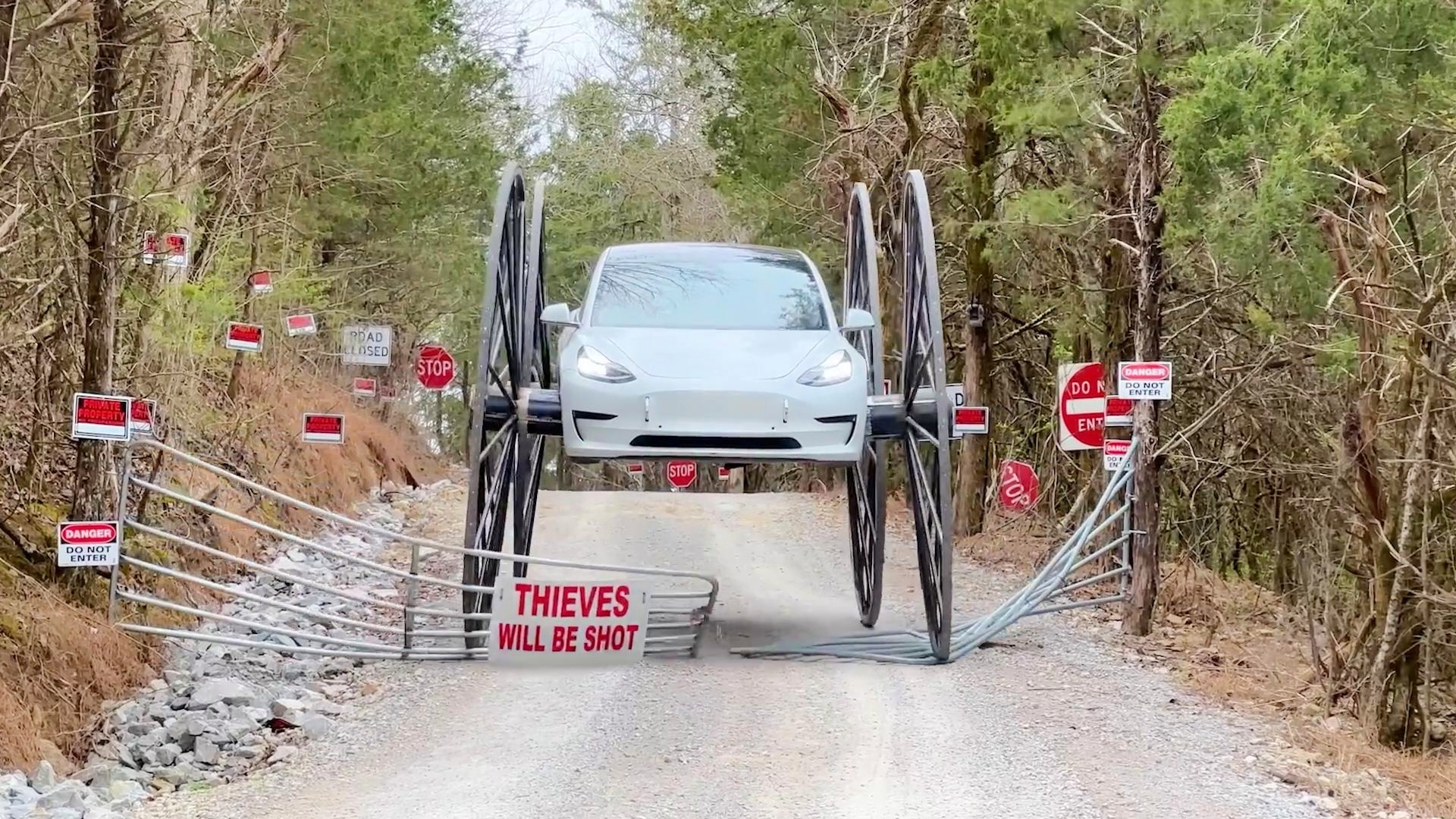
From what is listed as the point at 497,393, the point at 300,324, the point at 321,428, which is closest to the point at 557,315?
the point at 497,393

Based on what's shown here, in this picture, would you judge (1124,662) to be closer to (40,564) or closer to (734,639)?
(734,639)

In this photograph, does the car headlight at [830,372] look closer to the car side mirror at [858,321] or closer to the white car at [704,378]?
the white car at [704,378]

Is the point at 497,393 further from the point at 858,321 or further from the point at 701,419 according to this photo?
the point at 858,321

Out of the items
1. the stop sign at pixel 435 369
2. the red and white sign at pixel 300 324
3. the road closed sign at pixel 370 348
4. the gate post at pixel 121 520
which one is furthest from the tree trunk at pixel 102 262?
the stop sign at pixel 435 369

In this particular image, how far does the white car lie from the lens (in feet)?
26.2

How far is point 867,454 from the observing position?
10.5 metres

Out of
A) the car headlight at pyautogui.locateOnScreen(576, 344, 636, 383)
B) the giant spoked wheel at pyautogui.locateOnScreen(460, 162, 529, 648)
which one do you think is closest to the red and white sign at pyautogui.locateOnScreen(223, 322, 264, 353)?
the giant spoked wheel at pyautogui.locateOnScreen(460, 162, 529, 648)

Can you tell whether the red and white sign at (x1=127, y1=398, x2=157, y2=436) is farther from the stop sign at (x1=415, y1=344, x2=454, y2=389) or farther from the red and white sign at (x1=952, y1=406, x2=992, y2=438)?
the stop sign at (x1=415, y1=344, x2=454, y2=389)

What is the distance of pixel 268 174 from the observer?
18.1m

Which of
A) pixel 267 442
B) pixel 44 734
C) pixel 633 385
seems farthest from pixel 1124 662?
pixel 267 442

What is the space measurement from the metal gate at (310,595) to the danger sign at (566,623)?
0.45 ft

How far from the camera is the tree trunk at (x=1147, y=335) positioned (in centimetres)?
1087

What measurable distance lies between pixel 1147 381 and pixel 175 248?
7172 millimetres

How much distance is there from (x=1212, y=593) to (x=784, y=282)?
19.8 feet
